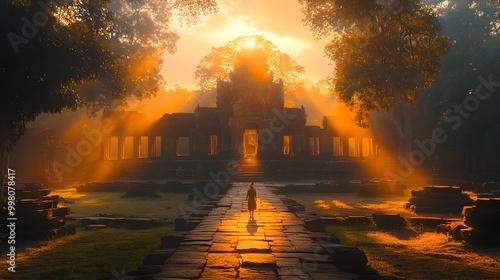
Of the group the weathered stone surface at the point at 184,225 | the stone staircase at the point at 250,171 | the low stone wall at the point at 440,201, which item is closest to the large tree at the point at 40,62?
the weathered stone surface at the point at 184,225

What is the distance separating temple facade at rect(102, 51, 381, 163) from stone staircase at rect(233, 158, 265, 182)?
117 centimetres

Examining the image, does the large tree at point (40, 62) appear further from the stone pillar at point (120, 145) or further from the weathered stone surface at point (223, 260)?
the stone pillar at point (120, 145)

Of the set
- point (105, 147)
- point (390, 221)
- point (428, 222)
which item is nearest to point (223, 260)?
point (390, 221)

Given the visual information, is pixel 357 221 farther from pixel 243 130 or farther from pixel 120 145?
pixel 120 145

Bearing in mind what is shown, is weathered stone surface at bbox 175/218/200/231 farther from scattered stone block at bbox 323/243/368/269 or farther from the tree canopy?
the tree canopy

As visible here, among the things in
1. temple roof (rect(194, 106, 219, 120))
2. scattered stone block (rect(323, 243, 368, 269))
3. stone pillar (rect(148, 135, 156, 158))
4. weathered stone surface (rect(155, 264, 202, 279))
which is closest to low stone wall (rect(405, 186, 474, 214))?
scattered stone block (rect(323, 243, 368, 269))

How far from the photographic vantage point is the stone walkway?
5.16m

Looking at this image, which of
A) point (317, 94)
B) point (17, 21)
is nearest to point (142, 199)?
point (17, 21)

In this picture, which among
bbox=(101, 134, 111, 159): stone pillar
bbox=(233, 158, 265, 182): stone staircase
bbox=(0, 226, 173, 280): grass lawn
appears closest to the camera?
bbox=(0, 226, 173, 280): grass lawn

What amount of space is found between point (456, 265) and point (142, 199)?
1518cm

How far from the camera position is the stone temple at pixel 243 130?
31297mm

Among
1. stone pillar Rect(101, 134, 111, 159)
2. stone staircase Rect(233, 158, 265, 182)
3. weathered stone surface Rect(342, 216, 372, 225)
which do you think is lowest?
weathered stone surface Rect(342, 216, 372, 225)

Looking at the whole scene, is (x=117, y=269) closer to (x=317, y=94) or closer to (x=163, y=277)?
(x=163, y=277)

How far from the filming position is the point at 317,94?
7750 cm
